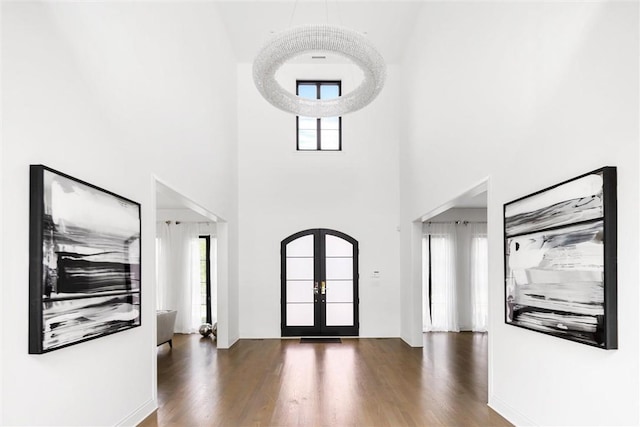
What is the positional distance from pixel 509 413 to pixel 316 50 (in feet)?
13.6

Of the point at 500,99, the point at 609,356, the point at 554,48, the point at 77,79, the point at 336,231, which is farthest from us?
the point at 336,231

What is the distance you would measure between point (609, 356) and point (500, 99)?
2634mm

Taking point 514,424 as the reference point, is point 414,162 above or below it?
above

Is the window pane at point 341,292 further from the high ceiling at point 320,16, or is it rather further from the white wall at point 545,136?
the high ceiling at point 320,16

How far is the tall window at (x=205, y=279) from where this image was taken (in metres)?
10.2

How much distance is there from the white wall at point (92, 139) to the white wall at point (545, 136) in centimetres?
353

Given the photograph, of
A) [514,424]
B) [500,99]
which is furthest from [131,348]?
[500,99]

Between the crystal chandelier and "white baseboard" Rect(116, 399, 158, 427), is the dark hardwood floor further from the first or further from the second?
the crystal chandelier

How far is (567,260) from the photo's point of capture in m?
3.27

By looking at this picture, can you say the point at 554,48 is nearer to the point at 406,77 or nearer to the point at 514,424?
the point at 514,424

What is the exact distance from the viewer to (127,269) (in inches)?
159

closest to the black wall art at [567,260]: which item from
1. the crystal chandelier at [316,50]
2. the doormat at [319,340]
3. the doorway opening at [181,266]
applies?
the crystal chandelier at [316,50]

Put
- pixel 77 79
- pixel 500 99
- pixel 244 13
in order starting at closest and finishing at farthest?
pixel 77 79, pixel 500 99, pixel 244 13

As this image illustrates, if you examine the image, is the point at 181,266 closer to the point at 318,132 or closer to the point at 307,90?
the point at 318,132
